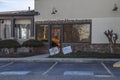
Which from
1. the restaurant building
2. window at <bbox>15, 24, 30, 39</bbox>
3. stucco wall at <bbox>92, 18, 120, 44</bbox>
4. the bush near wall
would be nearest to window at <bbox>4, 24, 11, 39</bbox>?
window at <bbox>15, 24, 30, 39</bbox>

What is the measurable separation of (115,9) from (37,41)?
7242 mm

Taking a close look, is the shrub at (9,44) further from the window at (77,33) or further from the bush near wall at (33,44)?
the window at (77,33)

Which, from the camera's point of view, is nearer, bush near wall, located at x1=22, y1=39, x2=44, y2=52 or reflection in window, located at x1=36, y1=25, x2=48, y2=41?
bush near wall, located at x1=22, y1=39, x2=44, y2=52

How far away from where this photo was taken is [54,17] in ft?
94.5

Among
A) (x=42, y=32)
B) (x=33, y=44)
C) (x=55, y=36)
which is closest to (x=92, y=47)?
(x=55, y=36)

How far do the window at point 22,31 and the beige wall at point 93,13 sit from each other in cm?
272

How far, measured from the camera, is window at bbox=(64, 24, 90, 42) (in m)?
28.1

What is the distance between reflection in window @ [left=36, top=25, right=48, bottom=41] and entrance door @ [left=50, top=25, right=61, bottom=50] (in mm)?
597

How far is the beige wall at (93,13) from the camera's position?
27.3m

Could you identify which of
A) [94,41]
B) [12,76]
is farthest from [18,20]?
[12,76]

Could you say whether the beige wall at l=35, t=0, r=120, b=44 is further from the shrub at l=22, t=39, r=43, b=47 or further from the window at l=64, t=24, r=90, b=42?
the shrub at l=22, t=39, r=43, b=47

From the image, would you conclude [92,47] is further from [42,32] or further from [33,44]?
[33,44]

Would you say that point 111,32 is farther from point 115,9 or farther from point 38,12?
point 38,12

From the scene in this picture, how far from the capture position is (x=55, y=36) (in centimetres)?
2903
